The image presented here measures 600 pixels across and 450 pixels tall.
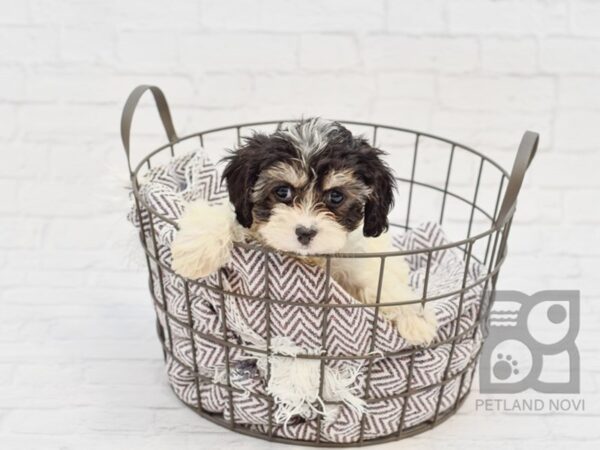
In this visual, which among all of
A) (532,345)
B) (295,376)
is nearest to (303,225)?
(295,376)

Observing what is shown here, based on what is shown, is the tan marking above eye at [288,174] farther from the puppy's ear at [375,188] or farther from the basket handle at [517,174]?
the basket handle at [517,174]

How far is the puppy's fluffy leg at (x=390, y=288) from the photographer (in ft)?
5.65

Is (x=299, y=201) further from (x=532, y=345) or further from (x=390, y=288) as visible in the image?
(x=532, y=345)

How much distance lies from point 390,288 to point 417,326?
0.44 ft

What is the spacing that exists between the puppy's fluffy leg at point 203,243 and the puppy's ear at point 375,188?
0.27m

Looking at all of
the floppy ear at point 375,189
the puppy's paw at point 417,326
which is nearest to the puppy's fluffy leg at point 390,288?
the puppy's paw at point 417,326

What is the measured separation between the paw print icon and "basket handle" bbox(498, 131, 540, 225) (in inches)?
17.6

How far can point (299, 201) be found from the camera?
1.59 metres

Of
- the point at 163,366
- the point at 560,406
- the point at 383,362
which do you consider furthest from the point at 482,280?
the point at 163,366

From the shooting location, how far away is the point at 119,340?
2.22 m

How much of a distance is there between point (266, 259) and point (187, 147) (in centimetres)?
114

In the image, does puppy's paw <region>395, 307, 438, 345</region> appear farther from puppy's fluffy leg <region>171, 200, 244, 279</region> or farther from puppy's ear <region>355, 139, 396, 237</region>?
puppy's fluffy leg <region>171, 200, 244, 279</region>

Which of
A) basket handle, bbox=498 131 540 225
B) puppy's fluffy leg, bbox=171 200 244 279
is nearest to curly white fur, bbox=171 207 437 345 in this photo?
puppy's fluffy leg, bbox=171 200 244 279

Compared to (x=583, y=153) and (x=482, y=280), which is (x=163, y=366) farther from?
(x=583, y=153)
